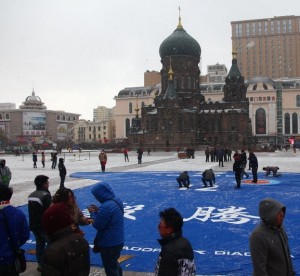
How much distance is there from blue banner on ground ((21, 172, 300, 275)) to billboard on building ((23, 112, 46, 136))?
13164 centimetres

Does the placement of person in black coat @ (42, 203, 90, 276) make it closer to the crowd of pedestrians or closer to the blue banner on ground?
the crowd of pedestrians

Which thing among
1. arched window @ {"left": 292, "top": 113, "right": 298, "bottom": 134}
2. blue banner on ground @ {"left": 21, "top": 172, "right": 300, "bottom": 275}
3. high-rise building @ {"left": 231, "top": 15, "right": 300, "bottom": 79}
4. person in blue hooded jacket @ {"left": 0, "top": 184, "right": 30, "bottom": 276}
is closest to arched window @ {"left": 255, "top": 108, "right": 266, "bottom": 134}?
arched window @ {"left": 292, "top": 113, "right": 298, "bottom": 134}

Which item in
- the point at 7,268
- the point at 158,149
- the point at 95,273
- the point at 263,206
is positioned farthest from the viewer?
the point at 158,149

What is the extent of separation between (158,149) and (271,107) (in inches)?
1670

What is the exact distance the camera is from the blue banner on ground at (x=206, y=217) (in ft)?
24.7

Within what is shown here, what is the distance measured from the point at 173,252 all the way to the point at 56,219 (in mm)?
1141

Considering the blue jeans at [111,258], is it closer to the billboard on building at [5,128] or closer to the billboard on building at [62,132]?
the billboard on building at [5,128]

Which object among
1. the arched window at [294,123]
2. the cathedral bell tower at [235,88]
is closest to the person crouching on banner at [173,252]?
the cathedral bell tower at [235,88]

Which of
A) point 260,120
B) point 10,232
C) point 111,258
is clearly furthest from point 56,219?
point 260,120

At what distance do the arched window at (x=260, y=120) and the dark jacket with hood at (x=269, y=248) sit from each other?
335 feet

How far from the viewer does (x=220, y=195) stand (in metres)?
15.1

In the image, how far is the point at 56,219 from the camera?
3982 millimetres

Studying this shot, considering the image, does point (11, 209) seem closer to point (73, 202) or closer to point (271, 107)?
point (73, 202)

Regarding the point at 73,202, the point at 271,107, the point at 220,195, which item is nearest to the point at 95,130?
the point at 271,107
